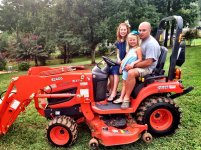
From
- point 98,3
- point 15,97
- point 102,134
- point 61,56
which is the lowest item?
→ point 61,56

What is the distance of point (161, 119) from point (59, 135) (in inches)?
71.6

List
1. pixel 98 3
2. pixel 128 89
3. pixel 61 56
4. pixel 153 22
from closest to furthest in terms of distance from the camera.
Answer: pixel 128 89
pixel 98 3
pixel 153 22
pixel 61 56

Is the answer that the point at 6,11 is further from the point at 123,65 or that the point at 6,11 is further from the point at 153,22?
the point at 123,65

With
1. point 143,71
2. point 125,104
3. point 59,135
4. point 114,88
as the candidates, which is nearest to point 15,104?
point 59,135

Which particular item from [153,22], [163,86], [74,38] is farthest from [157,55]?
[153,22]

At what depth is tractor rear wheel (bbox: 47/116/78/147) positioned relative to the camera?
4.73 m

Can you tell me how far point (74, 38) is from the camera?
59.8 feet

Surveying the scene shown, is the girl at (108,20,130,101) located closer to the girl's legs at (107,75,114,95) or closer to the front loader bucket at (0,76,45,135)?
the girl's legs at (107,75,114,95)

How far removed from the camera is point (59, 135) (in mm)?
4875

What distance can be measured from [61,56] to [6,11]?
13645mm

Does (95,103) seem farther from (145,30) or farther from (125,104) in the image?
(145,30)

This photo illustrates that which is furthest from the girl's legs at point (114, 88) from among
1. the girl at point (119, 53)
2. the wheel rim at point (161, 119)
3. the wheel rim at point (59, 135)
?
the wheel rim at point (59, 135)

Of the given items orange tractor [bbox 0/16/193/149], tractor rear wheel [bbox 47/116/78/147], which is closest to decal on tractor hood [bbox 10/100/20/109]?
orange tractor [bbox 0/16/193/149]

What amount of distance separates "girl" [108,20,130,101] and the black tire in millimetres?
591
